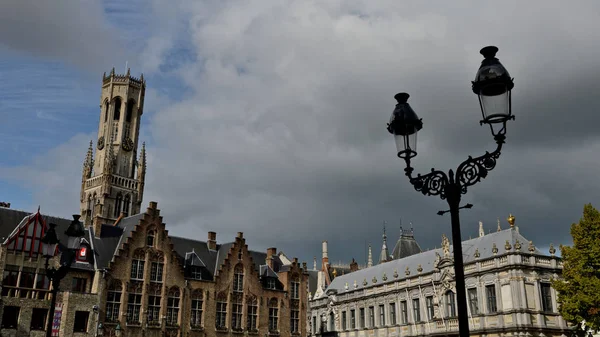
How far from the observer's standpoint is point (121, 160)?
119 m

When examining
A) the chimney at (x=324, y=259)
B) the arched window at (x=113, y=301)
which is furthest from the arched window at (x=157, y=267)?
the chimney at (x=324, y=259)

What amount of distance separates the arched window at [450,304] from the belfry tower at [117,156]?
74.9 meters

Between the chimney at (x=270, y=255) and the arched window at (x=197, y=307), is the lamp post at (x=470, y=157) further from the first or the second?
the chimney at (x=270, y=255)

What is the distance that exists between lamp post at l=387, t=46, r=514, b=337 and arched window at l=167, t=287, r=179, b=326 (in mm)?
44369

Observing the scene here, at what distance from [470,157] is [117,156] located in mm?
114840

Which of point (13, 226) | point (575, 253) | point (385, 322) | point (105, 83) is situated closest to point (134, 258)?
point (13, 226)

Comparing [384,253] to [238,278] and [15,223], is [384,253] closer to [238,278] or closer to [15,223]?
[238,278]

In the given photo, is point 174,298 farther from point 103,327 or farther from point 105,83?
point 105,83

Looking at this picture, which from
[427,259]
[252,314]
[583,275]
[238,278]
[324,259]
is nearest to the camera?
[583,275]

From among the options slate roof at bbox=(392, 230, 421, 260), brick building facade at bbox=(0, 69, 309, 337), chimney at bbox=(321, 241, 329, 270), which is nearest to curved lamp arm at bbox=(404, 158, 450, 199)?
brick building facade at bbox=(0, 69, 309, 337)

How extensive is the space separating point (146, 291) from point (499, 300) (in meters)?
30.1

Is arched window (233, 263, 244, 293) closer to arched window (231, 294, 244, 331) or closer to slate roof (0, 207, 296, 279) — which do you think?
arched window (231, 294, 244, 331)

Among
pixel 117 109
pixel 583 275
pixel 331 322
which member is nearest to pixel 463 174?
pixel 583 275

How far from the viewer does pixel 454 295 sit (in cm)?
5253
